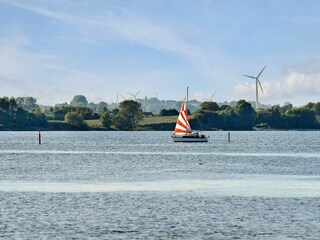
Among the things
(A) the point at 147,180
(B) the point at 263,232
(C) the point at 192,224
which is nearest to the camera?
(B) the point at 263,232

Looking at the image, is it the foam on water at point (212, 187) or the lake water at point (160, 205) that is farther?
the foam on water at point (212, 187)

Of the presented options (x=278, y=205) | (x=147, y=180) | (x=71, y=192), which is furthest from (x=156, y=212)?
(x=147, y=180)

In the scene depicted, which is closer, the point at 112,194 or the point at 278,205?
the point at 278,205

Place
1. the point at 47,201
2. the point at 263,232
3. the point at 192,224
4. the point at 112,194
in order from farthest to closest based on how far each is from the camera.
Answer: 1. the point at 112,194
2. the point at 47,201
3. the point at 192,224
4. the point at 263,232

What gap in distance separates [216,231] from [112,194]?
25.6 m

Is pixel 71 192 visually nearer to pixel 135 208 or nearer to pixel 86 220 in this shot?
pixel 135 208

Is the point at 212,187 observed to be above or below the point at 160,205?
above

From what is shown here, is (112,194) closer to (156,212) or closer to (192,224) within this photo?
(156,212)

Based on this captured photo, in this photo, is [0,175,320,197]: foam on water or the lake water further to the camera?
[0,175,320,197]: foam on water

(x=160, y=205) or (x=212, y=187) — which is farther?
(x=212, y=187)

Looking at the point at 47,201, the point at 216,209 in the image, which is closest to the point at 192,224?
the point at 216,209

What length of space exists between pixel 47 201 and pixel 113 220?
1396 centimetres

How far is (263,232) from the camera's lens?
50.5 m

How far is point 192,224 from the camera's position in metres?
54.5
